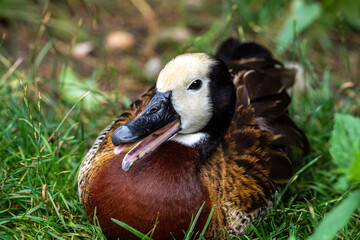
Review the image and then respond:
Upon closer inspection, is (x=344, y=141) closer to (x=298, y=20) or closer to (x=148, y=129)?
(x=148, y=129)

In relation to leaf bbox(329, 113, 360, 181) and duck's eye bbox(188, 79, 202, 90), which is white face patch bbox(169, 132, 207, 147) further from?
leaf bbox(329, 113, 360, 181)

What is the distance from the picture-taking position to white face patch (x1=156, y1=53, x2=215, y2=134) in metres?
2.49

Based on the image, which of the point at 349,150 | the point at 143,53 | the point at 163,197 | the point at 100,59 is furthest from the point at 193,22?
the point at 349,150

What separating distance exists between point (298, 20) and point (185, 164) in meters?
2.58

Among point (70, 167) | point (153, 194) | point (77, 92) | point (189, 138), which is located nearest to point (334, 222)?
point (153, 194)

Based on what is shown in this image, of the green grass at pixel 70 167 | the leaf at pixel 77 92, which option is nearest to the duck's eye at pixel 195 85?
the green grass at pixel 70 167

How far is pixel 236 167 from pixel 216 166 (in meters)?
0.14

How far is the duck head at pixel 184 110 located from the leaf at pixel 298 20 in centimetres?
197

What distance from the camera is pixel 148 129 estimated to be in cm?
242

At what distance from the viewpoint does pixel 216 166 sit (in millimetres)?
2770

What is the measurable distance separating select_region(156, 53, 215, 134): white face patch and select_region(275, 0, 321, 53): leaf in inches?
81.4

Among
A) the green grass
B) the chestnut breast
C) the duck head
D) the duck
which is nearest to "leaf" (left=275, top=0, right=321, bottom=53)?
the green grass

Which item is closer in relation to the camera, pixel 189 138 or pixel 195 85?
pixel 195 85

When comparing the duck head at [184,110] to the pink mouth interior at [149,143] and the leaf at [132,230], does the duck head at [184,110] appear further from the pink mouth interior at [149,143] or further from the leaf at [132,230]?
the leaf at [132,230]
